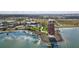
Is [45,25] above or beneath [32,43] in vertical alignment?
above

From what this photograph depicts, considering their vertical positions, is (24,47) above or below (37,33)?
below

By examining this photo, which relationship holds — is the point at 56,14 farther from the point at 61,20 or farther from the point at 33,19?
the point at 33,19
